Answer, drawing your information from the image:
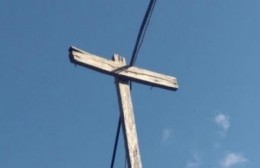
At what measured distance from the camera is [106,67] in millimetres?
8406

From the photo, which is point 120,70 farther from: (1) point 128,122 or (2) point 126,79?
(1) point 128,122

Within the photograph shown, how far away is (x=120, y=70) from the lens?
8.50 meters

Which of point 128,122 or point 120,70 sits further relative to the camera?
point 120,70

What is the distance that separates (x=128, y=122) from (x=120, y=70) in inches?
32.7

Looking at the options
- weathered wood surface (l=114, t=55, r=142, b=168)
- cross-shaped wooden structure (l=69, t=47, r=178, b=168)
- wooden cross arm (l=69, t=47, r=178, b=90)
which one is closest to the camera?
weathered wood surface (l=114, t=55, r=142, b=168)

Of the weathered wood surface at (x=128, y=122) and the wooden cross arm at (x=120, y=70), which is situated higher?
the wooden cross arm at (x=120, y=70)

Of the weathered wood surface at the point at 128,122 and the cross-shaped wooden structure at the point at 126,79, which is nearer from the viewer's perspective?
the weathered wood surface at the point at 128,122

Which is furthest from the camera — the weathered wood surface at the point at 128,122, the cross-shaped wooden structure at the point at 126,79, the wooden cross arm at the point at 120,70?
the wooden cross arm at the point at 120,70

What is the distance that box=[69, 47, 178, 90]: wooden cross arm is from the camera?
826 centimetres

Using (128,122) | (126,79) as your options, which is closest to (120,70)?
(126,79)

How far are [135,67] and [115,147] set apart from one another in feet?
3.92

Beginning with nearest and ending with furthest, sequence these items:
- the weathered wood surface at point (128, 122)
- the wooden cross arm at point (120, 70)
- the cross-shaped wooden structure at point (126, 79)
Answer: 1. the weathered wood surface at point (128, 122)
2. the cross-shaped wooden structure at point (126, 79)
3. the wooden cross arm at point (120, 70)

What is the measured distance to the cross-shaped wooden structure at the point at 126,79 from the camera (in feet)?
25.6

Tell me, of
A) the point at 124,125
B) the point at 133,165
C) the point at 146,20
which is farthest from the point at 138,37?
the point at 133,165
